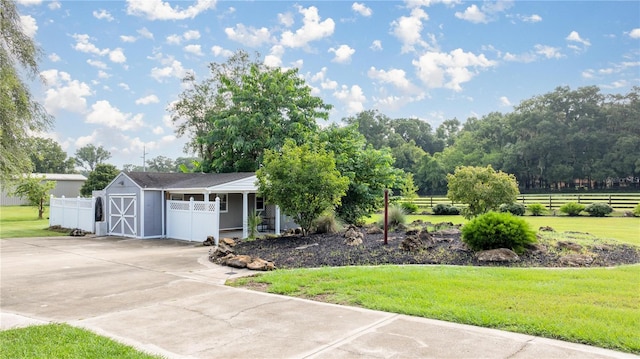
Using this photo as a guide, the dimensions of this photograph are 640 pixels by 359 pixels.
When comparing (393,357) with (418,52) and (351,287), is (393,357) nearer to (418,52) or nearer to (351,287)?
(351,287)

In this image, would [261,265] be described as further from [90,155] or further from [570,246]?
[90,155]

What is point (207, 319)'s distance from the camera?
5.68 m

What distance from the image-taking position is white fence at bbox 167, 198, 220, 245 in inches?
592

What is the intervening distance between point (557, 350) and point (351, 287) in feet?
11.2

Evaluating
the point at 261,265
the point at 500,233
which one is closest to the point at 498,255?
the point at 500,233

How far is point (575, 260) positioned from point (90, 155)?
10162cm

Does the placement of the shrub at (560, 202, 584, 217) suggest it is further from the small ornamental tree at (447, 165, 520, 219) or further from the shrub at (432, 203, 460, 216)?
the small ornamental tree at (447, 165, 520, 219)

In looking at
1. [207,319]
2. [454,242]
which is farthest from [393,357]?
[454,242]

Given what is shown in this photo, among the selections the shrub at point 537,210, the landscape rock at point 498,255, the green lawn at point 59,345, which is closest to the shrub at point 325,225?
the landscape rock at point 498,255

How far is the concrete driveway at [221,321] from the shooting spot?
4.39m

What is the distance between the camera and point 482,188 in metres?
15.1

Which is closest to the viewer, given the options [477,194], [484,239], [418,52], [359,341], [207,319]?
[359,341]

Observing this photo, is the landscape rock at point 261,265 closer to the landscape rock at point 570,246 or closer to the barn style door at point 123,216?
the landscape rock at point 570,246

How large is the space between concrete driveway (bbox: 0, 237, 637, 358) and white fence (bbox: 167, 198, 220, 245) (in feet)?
17.2
